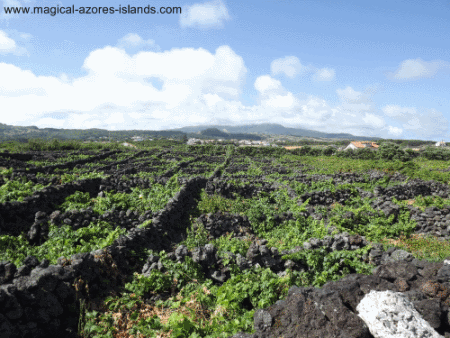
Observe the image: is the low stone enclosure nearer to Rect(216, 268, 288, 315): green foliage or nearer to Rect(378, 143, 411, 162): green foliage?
Rect(216, 268, 288, 315): green foliage

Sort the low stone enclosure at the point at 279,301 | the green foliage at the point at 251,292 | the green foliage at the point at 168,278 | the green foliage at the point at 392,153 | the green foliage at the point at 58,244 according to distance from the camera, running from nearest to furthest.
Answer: the low stone enclosure at the point at 279,301 → the green foliage at the point at 251,292 → the green foliage at the point at 168,278 → the green foliage at the point at 58,244 → the green foliage at the point at 392,153

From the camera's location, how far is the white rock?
3.68 metres

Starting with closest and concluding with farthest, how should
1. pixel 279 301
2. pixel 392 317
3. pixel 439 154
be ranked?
pixel 392 317
pixel 279 301
pixel 439 154

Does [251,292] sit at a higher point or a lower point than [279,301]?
lower

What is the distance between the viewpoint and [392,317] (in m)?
3.84

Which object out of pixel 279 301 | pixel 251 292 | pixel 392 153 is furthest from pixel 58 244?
pixel 392 153

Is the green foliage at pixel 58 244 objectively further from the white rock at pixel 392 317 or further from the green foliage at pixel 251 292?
the white rock at pixel 392 317

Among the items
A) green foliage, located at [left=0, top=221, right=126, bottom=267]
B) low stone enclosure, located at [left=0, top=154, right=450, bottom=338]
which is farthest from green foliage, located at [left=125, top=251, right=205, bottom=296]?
green foliage, located at [left=0, top=221, right=126, bottom=267]

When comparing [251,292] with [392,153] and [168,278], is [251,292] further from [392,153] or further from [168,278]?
[392,153]

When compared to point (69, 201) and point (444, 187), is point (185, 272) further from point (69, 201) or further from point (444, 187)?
point (444, 187)

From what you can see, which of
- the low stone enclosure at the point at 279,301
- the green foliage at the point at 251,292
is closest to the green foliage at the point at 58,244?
the low stone enclosure at the point at 279,301

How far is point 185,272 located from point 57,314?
9.30 ft

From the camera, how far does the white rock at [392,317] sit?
368 centimetres

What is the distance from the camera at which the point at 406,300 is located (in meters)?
4.17
